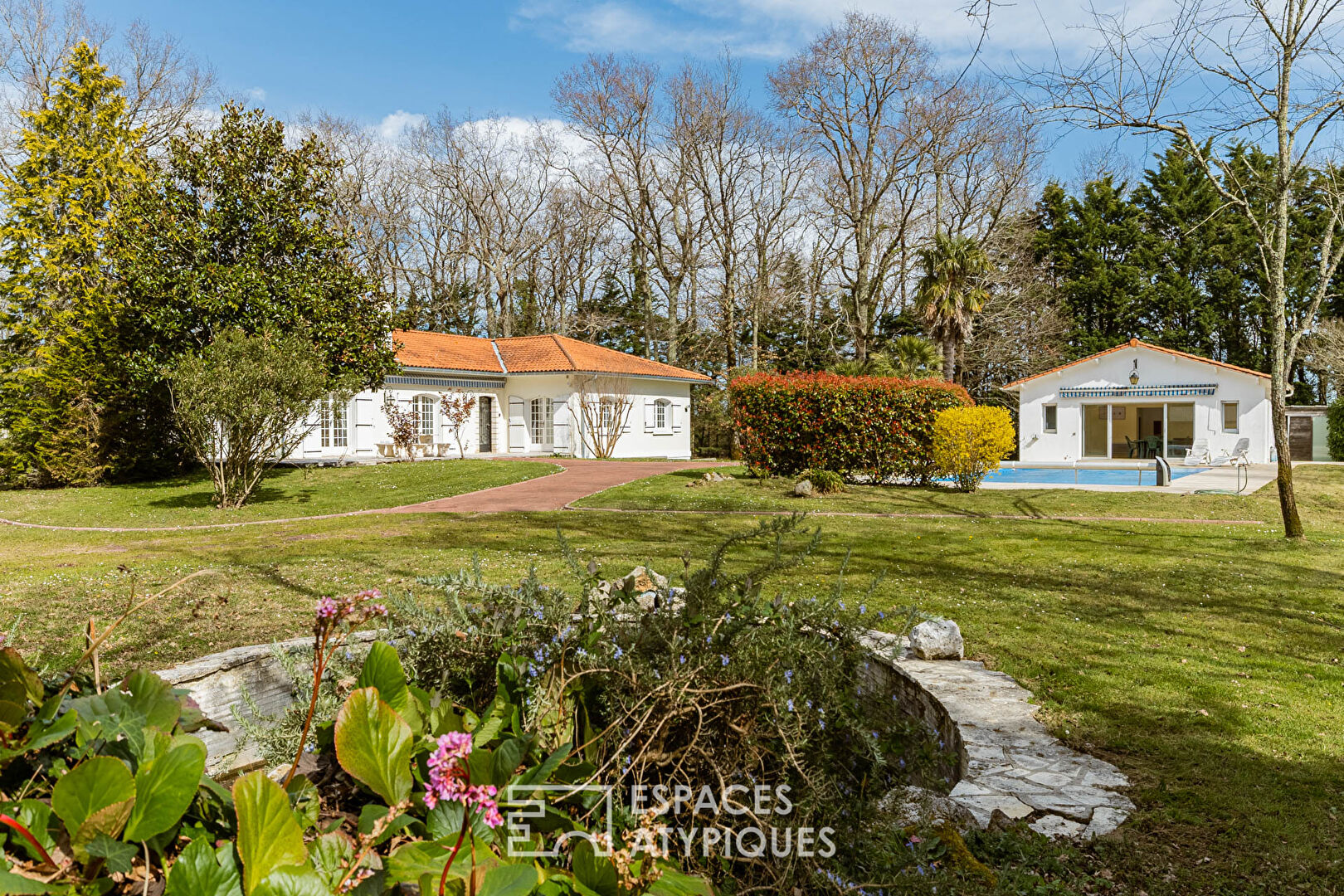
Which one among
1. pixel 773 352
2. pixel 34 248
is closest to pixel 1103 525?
pixel 34 248

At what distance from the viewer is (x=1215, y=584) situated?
7.32 metres

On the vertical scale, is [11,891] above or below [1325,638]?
above

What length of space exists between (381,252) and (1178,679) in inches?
1461

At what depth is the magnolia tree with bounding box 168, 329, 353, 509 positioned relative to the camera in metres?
12.8

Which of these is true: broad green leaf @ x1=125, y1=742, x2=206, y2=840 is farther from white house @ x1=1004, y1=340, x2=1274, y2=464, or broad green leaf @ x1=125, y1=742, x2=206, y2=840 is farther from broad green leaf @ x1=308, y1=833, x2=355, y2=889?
white house @ x1=1004, y1=340, x2=1274, y2=464

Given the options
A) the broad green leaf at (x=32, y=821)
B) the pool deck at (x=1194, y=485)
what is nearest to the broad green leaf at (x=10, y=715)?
the broad green leaf at (x=32, y=821)

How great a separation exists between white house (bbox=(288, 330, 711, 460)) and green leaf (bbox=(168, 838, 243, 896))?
25.2m

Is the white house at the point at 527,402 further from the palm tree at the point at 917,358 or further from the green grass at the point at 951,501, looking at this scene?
the green grass at the point at 951,501

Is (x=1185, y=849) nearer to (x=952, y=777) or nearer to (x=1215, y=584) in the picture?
(x=952, y=777)

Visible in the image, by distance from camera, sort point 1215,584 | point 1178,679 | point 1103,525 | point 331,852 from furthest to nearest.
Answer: point 1103,525
point 1215,584
point 1178,679
point 331,852

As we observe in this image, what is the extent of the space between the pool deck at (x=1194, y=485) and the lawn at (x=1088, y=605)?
6.36 feet

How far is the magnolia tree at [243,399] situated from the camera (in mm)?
12820

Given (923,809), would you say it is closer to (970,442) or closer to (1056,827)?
(1056,827)

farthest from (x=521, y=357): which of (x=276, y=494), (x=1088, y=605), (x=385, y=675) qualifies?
(x=385, y=675)
